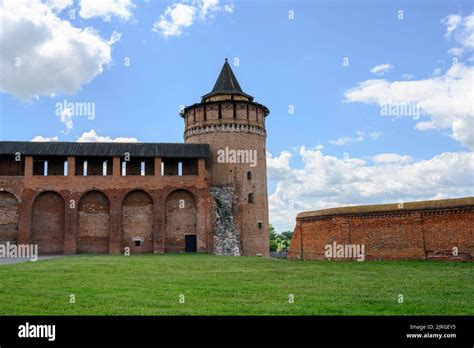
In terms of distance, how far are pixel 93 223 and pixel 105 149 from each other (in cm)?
477

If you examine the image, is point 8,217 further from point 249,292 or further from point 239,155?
point 249,292

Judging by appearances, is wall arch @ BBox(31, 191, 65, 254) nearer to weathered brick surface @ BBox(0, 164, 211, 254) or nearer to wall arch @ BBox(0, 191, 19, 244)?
weathered brick surface @ BBox(0, 164, 211, 254)

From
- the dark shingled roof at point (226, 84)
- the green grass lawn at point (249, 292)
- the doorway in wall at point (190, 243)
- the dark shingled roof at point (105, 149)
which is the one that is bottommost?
the green grass lawn at point (249, 292)

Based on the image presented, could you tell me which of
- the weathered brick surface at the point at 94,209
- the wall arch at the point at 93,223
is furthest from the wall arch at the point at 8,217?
the wall arch at the point at 93,223

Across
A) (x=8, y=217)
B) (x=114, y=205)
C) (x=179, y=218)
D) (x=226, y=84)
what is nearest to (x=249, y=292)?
(x=179, y=218)

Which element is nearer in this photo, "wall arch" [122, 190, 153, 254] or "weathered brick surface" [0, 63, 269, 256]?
"weathered brick surface" [0, 63, 269, 256]

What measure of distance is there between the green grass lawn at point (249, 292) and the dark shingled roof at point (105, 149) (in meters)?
16.1

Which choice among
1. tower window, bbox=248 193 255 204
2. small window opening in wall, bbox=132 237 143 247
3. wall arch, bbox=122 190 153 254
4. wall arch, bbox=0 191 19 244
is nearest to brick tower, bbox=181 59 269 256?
tower window, bbox=248 193 255 204

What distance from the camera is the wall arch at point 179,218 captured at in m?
29.9

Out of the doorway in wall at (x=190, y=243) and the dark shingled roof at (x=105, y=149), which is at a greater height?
the dark shingled roof at (x=105, y=149)

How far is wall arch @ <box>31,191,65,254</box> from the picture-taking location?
29.0 meters

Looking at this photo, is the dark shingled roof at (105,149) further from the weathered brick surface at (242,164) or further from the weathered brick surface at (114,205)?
the weathered brick surface at (242,164)

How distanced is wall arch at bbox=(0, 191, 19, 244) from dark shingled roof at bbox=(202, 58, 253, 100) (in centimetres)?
1472
